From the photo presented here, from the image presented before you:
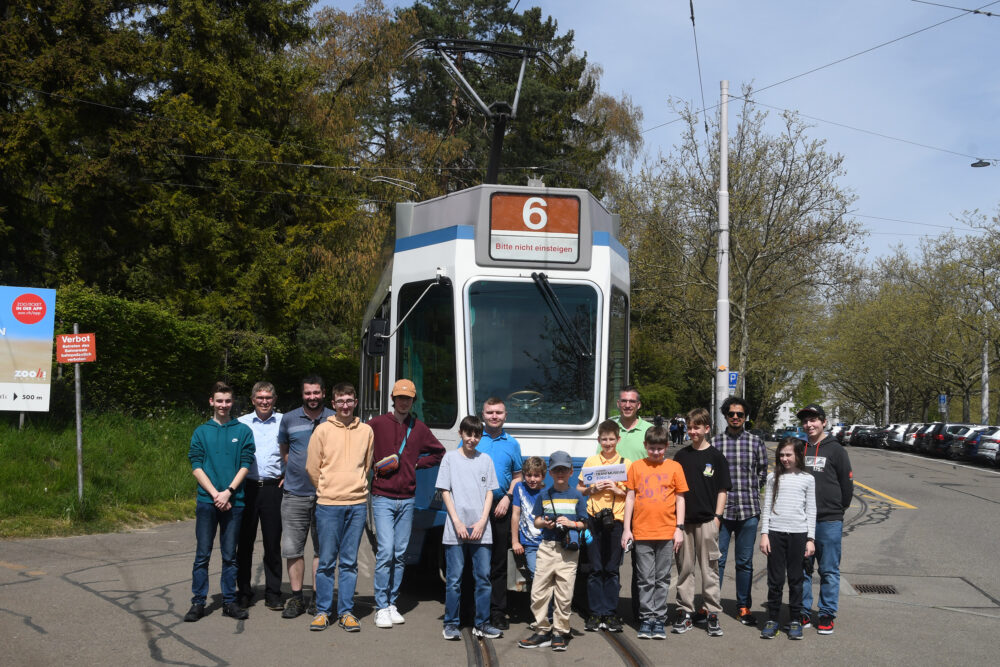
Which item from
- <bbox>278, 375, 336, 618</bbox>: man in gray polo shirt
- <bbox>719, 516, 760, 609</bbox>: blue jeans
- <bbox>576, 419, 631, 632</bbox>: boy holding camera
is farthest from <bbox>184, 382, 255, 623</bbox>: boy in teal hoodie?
<bbox>719, 516, 760, 609</bbox>: blue jeans

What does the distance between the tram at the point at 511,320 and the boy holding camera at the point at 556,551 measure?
1.03 m

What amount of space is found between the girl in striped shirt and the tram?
64.6 inches

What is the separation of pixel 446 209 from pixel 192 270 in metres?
16.3

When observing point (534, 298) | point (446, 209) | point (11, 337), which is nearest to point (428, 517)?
point (534, 298)

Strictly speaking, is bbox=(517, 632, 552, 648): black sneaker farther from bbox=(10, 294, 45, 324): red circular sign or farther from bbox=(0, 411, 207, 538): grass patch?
bbox=(10, 294, 45, 324): red circular sign

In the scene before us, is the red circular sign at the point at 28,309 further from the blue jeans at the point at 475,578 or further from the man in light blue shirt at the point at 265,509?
the blue jeans at the point at 475,578

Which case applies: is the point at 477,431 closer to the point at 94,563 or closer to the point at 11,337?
the point at 94,563

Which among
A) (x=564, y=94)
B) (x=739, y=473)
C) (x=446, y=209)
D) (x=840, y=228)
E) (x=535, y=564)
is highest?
(x=564, y=94)

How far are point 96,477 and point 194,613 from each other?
740 cm

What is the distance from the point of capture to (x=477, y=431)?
7.21 metres

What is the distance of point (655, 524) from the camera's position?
287 inches

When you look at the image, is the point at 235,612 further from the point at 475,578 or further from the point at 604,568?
the point at 604,568

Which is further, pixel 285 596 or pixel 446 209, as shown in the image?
pixel 446 209

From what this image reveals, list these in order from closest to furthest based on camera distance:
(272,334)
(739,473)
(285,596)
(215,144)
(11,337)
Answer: (739,473) < (285,596) < (11,337) < (215,144) < (272,334)
